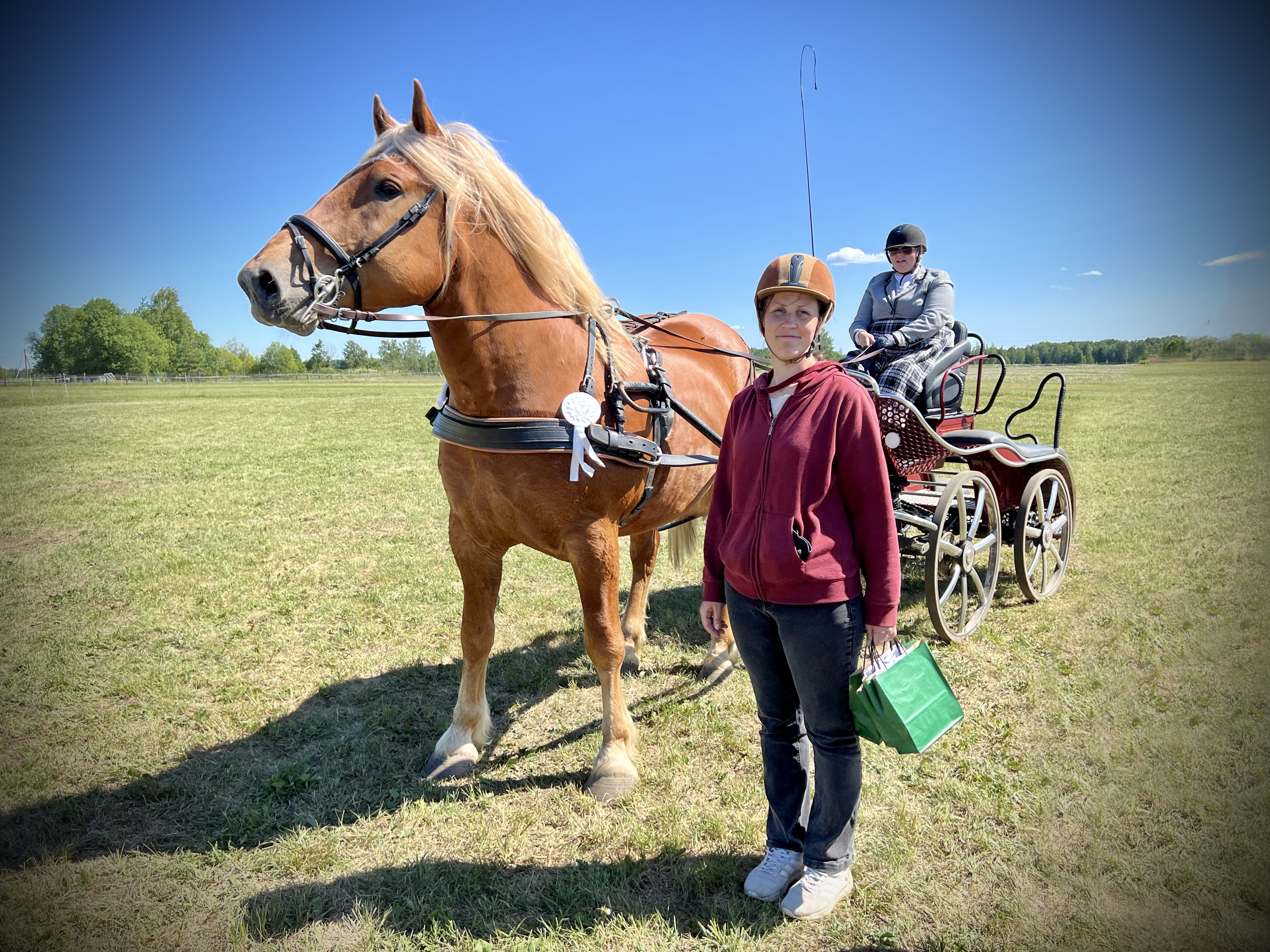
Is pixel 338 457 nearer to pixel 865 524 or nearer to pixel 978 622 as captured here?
pixel 978 622

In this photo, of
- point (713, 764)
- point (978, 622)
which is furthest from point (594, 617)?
point (978, 622)

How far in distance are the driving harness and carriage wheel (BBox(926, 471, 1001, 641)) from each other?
1.81 meters

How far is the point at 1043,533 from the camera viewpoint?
5.22 m

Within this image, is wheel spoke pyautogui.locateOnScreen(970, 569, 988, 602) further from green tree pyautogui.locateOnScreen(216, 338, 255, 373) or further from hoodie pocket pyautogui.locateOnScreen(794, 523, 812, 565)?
green tree pyautogui.locateOnScreen(216, 338, 255, 373)

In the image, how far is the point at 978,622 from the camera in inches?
187

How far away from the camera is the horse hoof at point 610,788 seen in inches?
123

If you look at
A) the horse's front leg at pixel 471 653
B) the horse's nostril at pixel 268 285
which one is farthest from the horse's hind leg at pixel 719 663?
the horse's nostril at pixel 268 285

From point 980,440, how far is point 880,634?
335cm

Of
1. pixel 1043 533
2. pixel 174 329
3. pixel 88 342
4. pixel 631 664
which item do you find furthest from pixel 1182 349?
pixel 174 329

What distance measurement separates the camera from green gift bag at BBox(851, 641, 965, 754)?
2018 millimetres

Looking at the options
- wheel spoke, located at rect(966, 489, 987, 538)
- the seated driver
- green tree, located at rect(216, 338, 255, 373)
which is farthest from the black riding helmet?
green tree, located at rect(216, 338, 255, 373)

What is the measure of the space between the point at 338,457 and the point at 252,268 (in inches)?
497

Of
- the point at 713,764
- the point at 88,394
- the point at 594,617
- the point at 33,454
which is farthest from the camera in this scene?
the point at 88,394

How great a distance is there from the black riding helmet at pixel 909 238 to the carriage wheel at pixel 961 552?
1.69 meters
